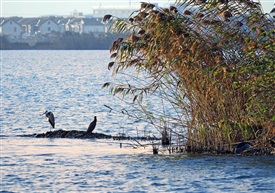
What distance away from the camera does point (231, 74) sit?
54.7 feet

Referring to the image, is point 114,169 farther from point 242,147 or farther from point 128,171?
point 242,147

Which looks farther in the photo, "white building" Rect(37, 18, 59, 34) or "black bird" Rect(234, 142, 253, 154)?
"white building" Rect(37, 18, 59, 34)

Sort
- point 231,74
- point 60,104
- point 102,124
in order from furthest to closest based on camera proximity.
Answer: point 60,104
point 102,124
point 231,74

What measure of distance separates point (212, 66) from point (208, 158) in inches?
70.0

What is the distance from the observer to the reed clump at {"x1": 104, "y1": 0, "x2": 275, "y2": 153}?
17250 mm

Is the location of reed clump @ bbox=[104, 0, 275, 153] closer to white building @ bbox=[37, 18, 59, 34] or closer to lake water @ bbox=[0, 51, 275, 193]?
lake water @ bbox=[0, 51, 275, 193]

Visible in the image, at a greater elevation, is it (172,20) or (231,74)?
(172,20)

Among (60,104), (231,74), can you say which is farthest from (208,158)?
(60,104)

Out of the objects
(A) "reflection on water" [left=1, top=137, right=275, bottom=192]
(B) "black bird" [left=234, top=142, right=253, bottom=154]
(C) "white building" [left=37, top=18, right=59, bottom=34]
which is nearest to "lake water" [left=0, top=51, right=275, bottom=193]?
(A) "reflection on water" [left=1, top=137, right=275, bottom=192]

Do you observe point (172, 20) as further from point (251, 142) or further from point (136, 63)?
point (251, 142)

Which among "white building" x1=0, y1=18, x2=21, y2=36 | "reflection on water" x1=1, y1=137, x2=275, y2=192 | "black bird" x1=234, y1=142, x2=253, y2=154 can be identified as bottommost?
"reflection on water" x1=1, y1=137, x2=275, y2=192

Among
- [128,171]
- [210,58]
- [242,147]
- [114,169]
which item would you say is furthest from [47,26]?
[128,171]

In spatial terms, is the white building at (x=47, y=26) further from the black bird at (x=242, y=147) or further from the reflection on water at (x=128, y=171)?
the black bird at (x=242, y=147)

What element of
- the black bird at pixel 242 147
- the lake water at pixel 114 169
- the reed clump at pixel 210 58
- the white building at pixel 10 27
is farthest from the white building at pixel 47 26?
the black bird at pixel 242 147
